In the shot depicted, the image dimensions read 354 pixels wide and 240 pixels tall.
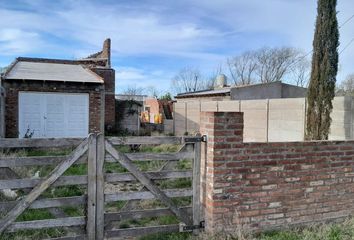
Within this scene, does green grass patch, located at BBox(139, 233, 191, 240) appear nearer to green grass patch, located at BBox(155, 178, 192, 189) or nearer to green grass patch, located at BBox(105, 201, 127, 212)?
green grass patch, located at BBox(105, 201, 127, 212)

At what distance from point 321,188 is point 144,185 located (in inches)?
106

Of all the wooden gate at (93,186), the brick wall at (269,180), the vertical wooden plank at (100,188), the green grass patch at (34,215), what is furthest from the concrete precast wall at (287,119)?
the vertical wooden plank at (100,188)

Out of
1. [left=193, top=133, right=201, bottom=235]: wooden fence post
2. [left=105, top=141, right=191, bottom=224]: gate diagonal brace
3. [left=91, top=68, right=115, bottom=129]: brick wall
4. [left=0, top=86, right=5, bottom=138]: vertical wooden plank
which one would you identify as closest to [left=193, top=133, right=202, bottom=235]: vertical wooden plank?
[left=193, top=133, right=201, bottom=235]: wooden fence post

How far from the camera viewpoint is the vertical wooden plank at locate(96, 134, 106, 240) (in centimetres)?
433

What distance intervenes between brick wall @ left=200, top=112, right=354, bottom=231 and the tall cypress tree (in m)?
4.01

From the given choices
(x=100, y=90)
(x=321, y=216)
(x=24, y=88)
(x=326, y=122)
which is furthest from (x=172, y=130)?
(x=321, y=216)

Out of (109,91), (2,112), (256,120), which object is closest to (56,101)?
(2,112)

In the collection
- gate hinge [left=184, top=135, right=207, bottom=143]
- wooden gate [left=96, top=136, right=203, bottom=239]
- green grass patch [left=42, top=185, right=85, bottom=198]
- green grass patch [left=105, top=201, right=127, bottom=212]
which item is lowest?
green grass patch [left=105, top=201, right=127, bottom=212]

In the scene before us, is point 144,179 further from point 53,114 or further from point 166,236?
point 53,114

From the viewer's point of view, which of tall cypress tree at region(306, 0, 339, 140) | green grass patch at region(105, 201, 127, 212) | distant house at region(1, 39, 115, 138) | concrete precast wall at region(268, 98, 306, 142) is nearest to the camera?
green grass patch at region(105, 201, 127, 212)

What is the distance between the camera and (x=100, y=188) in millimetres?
4367

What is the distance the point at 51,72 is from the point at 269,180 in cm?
1577

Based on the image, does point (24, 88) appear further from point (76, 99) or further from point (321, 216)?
point (321, 216)

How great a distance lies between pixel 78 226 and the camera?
14.4ft
